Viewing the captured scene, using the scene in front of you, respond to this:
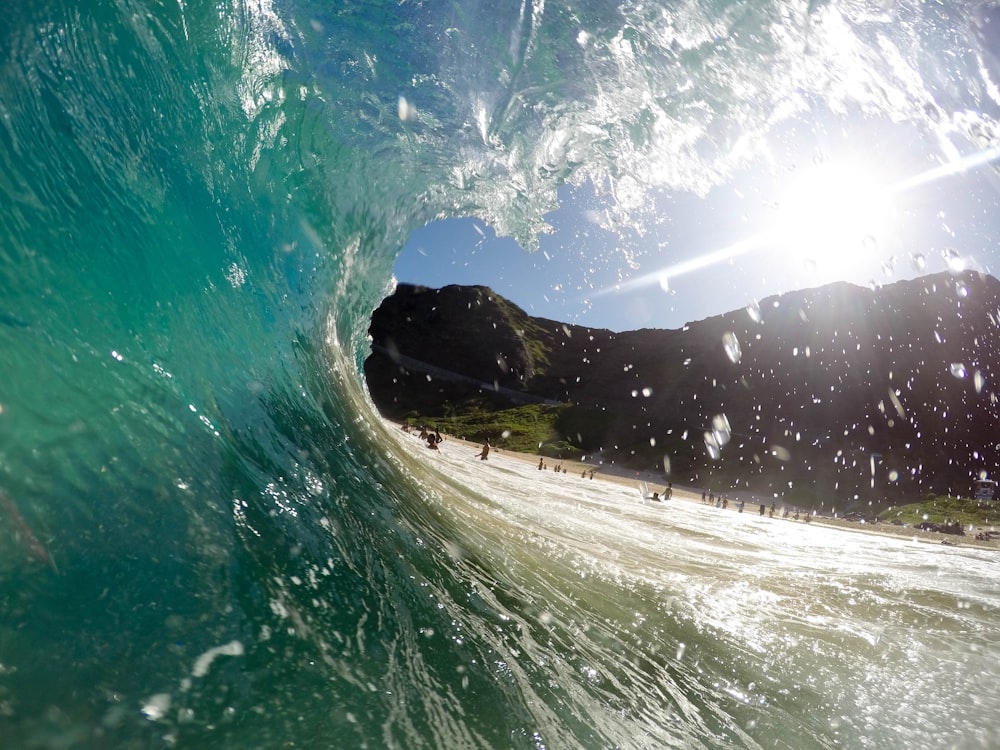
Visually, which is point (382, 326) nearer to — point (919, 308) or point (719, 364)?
point (719, 364)

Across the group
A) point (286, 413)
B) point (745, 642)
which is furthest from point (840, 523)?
point (286, 413)

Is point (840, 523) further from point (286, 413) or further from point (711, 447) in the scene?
point (286, 413)

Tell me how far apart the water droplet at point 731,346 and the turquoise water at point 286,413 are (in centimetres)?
9883

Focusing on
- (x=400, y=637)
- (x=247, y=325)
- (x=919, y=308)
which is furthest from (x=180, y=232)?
(x=919, y=308)

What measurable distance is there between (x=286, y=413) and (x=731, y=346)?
10824 centimetres

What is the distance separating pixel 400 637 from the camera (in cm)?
322

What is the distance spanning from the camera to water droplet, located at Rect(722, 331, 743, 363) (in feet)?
334

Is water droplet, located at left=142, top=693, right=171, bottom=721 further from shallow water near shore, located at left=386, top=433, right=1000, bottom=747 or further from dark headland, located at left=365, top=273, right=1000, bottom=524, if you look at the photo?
dark headland, located at left=365, top=273, right=1000, bottom=524

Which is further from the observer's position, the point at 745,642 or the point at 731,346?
the point at 731,346

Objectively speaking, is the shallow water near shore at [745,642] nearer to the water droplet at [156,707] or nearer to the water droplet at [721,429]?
the water droplet at [156,707]

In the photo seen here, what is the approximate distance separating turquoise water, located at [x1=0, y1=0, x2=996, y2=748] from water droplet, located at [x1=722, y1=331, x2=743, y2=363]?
9883 cm

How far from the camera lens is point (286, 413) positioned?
5730 millimetres

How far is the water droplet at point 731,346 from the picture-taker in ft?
334

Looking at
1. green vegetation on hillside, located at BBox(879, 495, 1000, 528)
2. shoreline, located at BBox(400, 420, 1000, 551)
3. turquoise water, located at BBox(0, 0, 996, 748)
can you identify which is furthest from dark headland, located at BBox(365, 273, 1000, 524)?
turquoise water, located at BBox(0, 0, 996, 748)
